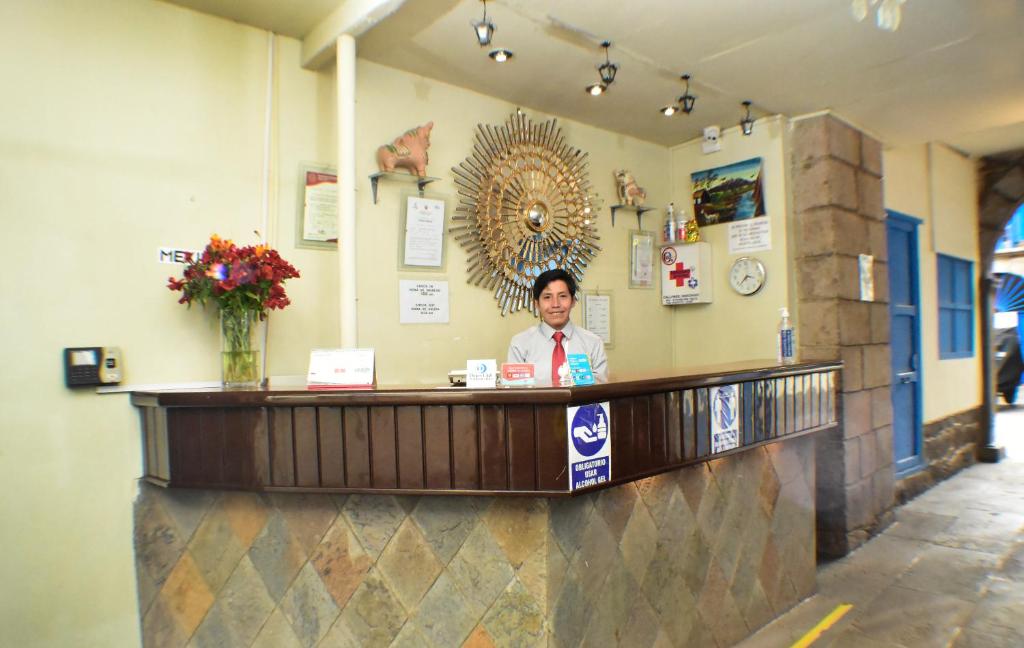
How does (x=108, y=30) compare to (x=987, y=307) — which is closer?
(x=108, y=30)

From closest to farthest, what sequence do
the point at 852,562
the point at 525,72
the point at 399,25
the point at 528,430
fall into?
the point at 528,430 < the point at 399,25 < the point at 525,72 < the point at 852,562

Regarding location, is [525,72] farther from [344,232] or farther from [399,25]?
[344,232]

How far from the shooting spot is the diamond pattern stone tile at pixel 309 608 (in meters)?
1.74

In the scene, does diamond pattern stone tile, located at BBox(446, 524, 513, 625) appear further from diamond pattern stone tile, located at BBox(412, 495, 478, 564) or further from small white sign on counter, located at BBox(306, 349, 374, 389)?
small white sign on counter, located at BBox(306, 349, 374, 389)

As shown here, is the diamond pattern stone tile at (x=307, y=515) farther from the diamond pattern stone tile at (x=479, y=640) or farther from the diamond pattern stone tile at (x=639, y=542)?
the diamond pattern stone tile at (x=639, y=542)

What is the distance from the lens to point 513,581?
1605mm

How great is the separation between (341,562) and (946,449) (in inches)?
212

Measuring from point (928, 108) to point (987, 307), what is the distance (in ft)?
10.5

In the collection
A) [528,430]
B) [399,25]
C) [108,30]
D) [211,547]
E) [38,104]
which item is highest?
[399,25]

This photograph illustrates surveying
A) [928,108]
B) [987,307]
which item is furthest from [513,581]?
[987,307]

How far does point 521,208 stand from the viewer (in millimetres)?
3125

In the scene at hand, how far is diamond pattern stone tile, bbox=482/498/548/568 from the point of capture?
1594 mm

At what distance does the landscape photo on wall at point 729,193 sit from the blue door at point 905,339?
5.08ft

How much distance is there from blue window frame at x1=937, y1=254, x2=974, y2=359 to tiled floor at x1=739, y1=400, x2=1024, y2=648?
135 centimetres
